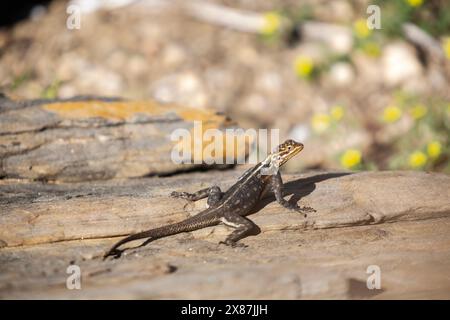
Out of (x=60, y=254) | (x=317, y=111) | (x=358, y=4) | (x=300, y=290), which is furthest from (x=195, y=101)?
(x=300, y=290)

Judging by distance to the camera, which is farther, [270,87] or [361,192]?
[270,87]

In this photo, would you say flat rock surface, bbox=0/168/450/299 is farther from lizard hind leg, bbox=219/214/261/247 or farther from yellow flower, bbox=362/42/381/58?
yellow flower, bbox=362/42/381/58

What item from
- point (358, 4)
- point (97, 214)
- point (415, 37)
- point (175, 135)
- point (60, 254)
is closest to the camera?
point (60, 254)

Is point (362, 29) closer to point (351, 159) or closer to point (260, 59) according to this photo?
point (260, 59)

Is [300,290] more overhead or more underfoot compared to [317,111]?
more underfoot

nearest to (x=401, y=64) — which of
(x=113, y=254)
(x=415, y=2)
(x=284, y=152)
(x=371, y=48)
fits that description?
(x=371, y=48)

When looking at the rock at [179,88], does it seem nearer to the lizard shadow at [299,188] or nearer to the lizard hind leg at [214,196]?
the lizard shadow at [299,188]

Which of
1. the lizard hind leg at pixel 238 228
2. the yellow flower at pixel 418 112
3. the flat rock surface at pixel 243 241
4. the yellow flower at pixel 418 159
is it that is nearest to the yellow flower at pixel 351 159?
the yellow flower at pixel 418 159

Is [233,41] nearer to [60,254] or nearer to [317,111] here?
[317,111]
